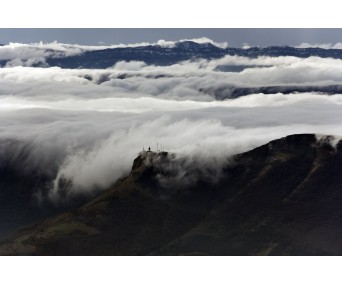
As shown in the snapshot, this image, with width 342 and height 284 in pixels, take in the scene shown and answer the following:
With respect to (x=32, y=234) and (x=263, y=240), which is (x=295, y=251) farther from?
(x=32, y=234)

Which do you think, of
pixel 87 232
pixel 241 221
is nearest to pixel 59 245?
pixel 87 232

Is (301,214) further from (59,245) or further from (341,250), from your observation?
(59,245)

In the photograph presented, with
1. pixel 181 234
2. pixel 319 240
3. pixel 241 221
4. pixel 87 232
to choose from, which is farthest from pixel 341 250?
pixel 87 232

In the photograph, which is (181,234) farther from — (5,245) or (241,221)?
(5,245)

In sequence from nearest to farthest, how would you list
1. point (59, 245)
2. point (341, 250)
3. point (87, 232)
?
point (341, 250)
point (59, 245)
point (87, 232)

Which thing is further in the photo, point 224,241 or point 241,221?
point 241,221

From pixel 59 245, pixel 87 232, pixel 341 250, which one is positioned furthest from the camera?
pixel 87 232

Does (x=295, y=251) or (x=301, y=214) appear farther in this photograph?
(x=301, y=214)
